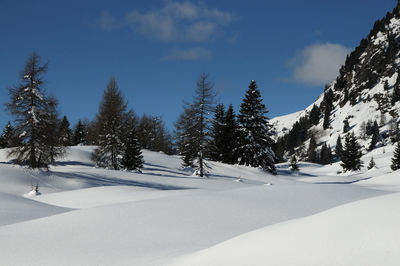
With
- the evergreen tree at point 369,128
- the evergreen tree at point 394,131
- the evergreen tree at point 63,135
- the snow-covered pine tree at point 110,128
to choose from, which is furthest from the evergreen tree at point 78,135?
the evergreen tree at point 369,128

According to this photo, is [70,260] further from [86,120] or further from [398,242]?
[86,120]

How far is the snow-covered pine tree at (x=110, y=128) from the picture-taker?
2894cm

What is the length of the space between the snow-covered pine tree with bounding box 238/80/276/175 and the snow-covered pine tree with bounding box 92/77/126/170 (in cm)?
1447

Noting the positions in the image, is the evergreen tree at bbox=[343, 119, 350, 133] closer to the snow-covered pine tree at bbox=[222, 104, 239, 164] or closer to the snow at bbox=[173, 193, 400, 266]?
the snow-covered pine tree at bbox=[222, 104, 239, 164]

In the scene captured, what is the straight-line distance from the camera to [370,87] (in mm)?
139625

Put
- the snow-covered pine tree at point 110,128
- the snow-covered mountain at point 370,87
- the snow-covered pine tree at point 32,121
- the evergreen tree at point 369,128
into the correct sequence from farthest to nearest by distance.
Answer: the snow-covered mountain at point 370,87 < the evergreen tree at point 369,128 < the snow-covered pine tree at point 110,128 < the snow-covered pine tree at point 32,121

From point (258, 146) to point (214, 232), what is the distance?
29466 mm

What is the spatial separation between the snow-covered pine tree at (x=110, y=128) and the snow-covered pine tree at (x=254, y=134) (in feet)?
47.5

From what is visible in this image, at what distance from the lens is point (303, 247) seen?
346cm

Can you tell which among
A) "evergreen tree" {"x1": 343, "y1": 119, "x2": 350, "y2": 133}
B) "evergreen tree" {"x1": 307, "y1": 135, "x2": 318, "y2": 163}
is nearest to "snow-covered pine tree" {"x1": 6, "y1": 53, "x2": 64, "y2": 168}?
"evergreen tree" {"x1": 307, "y1": 135, "x2": 318, "y2": 163}

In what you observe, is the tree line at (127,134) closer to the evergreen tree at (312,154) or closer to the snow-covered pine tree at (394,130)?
the snow-covered pine tree at (394,130)

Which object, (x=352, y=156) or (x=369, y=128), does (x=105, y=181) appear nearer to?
(x=352, y=156)

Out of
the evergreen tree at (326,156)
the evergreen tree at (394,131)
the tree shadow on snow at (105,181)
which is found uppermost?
the evergreen tree at (394,131)

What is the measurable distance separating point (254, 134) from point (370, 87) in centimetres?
13003
